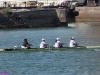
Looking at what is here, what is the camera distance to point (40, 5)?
98.7 metres

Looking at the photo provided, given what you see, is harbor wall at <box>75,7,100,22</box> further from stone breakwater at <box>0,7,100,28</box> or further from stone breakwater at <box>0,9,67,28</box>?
stone breakwater at <box>0,9,67,28</box>

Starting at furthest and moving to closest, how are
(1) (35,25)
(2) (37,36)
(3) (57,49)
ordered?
(1) (35,25), (2) (37,36), (3) (57,49)

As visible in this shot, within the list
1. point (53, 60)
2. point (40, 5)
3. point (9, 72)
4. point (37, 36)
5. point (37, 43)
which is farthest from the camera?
point (40, 5)

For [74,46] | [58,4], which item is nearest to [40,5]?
[58,4]

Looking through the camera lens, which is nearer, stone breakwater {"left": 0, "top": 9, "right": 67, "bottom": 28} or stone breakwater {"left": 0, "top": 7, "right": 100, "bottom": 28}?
stone breakwater {"left": 0, "top": 9, "right": 67, "bottom": 28}

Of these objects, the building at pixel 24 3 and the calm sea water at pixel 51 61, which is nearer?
the calm sea water at pixel 51 61

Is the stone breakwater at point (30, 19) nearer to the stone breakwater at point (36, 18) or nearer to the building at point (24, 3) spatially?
the stone breakwater at point (36, 18)

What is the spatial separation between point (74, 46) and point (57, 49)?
1.49 meters

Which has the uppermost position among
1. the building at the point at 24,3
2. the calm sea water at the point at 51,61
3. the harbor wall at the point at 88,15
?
the calm sea water at the point at 51,61

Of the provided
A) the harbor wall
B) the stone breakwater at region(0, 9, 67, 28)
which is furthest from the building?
the stone breakwater at region(0, 9, 67, 28)

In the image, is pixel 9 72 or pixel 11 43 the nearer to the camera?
pixel 9 72

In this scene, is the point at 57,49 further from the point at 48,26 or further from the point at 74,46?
the point at 48,26

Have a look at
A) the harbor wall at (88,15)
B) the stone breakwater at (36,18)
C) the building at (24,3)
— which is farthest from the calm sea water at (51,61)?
the harbor wall at (88,15)

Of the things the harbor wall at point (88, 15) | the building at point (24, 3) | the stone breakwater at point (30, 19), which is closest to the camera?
the stone breakwater at point (30, 19)
